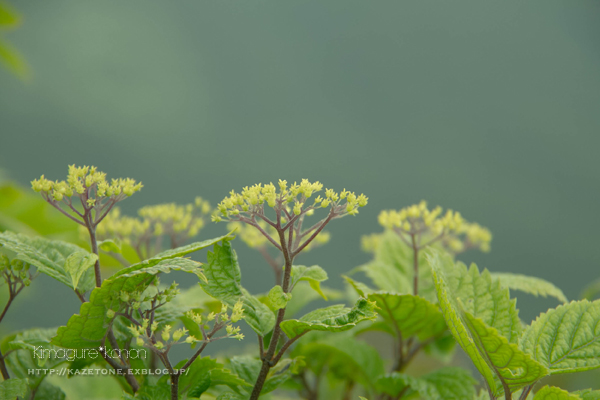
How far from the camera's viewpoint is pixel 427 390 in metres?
0.66

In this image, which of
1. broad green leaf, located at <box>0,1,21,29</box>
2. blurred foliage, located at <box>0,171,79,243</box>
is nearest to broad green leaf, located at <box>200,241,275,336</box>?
blurred foliage, located at <box>0,171,79,243</box>

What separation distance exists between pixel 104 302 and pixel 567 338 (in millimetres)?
539

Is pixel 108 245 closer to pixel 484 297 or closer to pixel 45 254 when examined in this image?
pixel 45 254

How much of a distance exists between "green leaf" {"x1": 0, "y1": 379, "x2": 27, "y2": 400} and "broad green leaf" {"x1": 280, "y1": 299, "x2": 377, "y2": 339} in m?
0.29

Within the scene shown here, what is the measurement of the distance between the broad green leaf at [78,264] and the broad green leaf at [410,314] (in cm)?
37

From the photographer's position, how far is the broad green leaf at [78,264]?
0.44 m

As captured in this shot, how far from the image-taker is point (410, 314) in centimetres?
69

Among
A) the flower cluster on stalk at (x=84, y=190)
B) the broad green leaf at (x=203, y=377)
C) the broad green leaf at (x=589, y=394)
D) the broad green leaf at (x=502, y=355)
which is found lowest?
the broad green leaf at (x=589, y=394)

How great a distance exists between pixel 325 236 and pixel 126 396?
1.34 ft


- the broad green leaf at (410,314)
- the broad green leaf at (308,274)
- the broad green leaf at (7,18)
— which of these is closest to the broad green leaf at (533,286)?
the broad green leaf at (410,314)

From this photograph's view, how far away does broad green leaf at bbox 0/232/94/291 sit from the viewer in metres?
0.48

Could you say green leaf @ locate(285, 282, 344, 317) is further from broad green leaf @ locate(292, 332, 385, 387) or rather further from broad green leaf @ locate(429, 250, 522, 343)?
broad green leaf @ locate(429, 250, 522, 343)

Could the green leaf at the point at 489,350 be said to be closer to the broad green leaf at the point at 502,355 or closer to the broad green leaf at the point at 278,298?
the broad green leaf at the point at 502,355

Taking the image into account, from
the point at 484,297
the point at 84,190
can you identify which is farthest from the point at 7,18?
the point at 484,297
